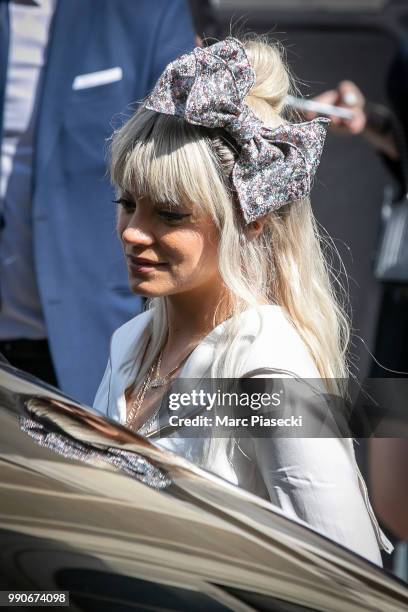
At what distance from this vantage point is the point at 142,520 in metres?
1.14

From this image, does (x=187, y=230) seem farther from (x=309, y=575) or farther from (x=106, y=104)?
(x=106, y=104)

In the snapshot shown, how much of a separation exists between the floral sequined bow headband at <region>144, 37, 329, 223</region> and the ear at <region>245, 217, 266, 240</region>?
1.1 inches

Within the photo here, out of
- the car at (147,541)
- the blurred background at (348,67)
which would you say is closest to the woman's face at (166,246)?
the car at (147,541)

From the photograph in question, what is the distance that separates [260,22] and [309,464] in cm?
378

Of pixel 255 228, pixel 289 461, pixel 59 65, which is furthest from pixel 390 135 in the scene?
pixel 289 461

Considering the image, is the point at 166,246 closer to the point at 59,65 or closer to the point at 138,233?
the point at 138,233

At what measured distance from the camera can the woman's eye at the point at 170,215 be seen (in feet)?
4.79

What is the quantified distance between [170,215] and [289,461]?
0.35m

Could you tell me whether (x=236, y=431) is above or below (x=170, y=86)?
below

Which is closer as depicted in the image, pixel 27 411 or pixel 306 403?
pixel 27 411

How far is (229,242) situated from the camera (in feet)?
4.84

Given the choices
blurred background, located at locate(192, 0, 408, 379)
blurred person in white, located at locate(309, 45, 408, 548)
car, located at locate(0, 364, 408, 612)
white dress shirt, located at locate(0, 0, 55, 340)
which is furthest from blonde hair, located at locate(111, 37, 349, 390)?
blurred background, located at locate(192, 0, 408, 379)

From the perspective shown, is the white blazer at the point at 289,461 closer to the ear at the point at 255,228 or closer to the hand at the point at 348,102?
the ear at the point at 255,228

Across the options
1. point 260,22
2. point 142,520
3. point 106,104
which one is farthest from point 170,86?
point 260,22
